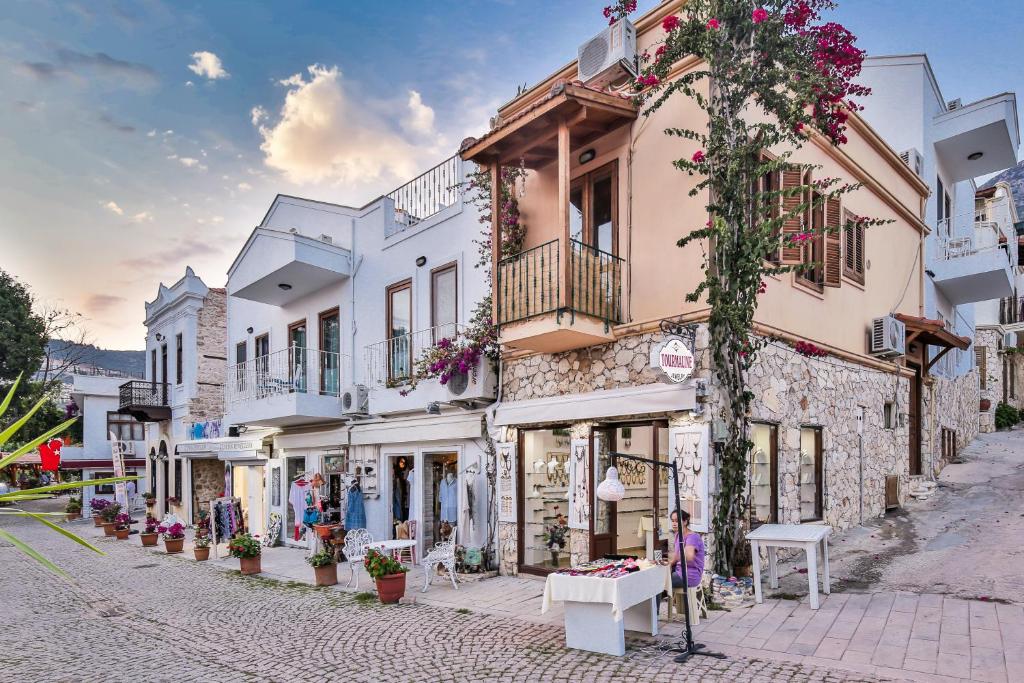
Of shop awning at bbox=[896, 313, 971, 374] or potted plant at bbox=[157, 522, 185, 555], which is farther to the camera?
potted plant at bbox=[157, 522, 185, 555]

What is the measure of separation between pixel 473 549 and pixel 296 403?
18.2ft

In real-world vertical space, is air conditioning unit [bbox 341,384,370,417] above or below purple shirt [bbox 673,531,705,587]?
above

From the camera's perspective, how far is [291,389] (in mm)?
15742

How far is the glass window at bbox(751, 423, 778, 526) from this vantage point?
360 inches

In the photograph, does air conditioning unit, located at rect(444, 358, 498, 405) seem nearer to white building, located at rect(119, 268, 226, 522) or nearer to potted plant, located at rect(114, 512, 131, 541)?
white building, located at rect(119, 268, 226, 522)

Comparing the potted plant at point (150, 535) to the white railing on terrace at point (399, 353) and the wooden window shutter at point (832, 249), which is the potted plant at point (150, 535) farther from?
the wooden window shutter at point (832, 249)

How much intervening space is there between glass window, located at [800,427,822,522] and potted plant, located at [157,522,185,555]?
1396 cm

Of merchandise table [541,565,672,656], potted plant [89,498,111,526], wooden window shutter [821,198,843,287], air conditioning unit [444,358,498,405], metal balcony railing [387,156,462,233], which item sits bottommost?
potted plant [89,498,111,526]

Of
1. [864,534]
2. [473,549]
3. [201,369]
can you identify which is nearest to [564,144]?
[473,549]

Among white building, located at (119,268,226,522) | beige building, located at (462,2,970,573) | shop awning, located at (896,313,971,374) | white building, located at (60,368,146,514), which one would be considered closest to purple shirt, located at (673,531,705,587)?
beige building, located at (462,2,970,573)

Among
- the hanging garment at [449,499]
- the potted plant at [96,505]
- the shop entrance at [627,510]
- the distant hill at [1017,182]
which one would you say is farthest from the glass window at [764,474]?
the distant hill at [1017,182]

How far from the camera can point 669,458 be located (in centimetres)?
876

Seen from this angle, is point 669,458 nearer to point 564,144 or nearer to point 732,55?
point 564,144

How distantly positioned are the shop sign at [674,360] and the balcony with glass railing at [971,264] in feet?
33.4
